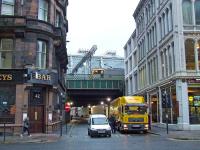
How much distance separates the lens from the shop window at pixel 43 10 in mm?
33656

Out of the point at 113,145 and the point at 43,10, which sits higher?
the point at 43,10

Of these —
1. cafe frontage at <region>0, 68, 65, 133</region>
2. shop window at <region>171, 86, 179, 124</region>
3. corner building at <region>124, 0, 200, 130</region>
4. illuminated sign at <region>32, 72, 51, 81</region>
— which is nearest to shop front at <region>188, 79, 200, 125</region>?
corner building at <region>124, 0, 200, 130</region>

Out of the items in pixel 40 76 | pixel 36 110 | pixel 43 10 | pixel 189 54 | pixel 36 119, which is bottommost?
pixel 36 119

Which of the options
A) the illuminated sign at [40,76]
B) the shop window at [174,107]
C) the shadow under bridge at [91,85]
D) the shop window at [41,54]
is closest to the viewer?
the illuminated sign at [40,76]

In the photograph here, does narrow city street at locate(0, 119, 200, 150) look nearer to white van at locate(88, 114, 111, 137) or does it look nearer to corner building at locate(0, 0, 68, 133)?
white van at locate(88, 114, 111, 137)

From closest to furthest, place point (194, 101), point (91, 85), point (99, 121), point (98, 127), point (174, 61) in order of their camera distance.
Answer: point (98, 127) → point (99, 121) → point (194, 101) → point (174, 61) → point (91, 85)

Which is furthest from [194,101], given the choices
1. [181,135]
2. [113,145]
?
[113,145]

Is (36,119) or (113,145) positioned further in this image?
(36,119)

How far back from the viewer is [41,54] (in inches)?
1303

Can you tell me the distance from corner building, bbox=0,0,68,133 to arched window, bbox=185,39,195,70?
46.2 feet

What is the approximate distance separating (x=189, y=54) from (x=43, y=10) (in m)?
15.8

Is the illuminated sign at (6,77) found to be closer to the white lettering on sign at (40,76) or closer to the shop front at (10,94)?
the shop front at (10,94)

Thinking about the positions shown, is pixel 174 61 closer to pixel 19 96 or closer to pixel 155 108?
pixel 155 108

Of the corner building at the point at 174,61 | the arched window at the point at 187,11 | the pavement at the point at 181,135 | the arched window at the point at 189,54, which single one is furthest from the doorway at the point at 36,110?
the arched window at the point at 187,11
